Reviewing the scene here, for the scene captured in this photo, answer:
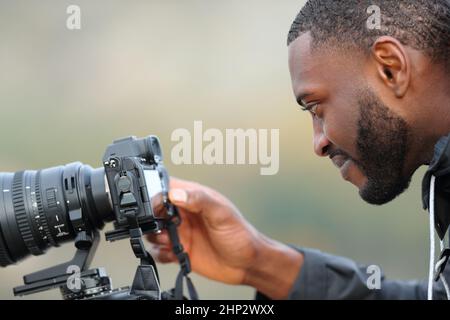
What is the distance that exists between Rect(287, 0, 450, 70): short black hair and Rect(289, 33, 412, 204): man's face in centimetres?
4

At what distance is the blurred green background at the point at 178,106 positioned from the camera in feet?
14.4

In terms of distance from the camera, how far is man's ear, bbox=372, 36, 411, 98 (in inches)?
55.6

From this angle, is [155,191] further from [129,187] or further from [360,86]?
[360,86]

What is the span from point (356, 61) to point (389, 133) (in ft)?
0.52

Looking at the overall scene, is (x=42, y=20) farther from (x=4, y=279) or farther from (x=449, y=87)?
(x=449, y=87)

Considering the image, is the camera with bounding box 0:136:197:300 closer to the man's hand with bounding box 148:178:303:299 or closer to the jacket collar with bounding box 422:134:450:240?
the man's hand with bounding box 148:178:303:299

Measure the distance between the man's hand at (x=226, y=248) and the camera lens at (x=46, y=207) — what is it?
376 millimetres

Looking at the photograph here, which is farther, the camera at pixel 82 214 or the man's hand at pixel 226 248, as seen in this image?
the man's hand at pixel 226 248

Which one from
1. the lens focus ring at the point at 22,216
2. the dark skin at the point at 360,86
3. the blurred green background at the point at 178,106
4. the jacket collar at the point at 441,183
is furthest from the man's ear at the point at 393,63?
the blurred green background at the point at 178,106

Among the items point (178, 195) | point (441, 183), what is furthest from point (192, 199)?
point (441, 183)

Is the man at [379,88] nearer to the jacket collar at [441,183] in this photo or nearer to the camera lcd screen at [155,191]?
the jacket collar at [441,183]

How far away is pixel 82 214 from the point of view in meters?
1.68

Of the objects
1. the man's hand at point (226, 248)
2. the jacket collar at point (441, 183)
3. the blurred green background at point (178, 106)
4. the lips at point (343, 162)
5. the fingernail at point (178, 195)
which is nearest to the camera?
the jacket collar at point (441, 183)

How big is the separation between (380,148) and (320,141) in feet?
0.46
